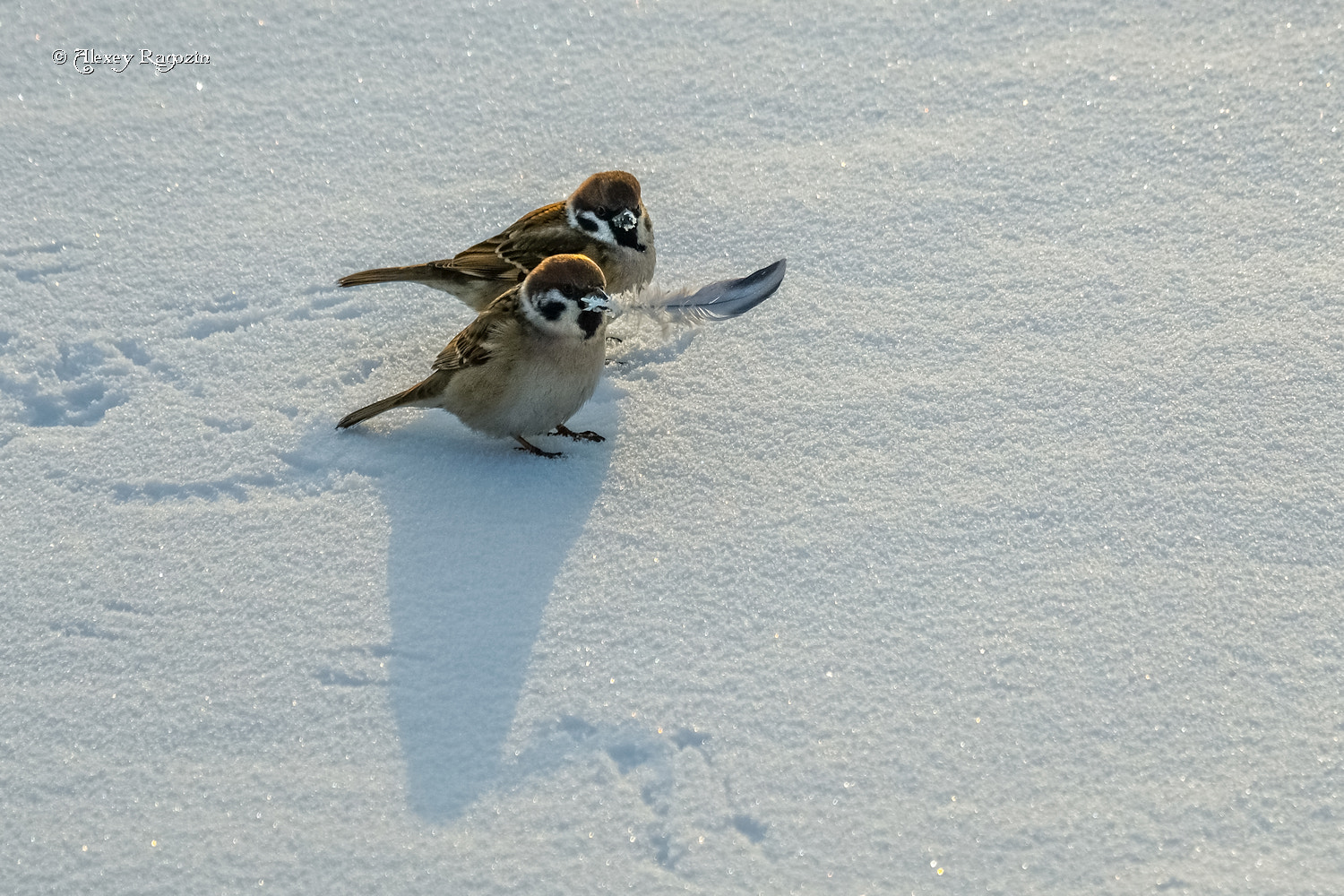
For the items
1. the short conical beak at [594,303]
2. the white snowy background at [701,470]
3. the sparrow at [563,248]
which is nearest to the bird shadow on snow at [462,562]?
the white snowy background at [701,470]

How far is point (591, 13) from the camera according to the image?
5465 mm

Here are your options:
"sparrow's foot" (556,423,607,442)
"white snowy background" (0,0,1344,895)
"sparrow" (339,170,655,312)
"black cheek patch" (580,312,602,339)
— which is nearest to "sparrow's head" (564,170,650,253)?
"sparrow" (339,170,655,312)

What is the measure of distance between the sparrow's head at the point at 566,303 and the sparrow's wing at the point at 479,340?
0.07 metres

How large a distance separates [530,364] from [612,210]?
0.85 meters

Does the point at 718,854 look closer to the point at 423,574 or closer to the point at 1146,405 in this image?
the point at 423,574

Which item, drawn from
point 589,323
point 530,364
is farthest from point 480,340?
point 589,323

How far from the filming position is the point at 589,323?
11.9ft

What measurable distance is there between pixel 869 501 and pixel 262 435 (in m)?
1.85

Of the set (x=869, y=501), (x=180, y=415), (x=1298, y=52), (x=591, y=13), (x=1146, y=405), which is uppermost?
(x=1298, y=52)

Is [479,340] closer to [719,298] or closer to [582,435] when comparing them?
[582,435]

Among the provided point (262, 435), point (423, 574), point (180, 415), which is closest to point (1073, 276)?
point (423, 574)

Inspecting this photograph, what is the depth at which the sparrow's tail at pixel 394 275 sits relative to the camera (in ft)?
13.6

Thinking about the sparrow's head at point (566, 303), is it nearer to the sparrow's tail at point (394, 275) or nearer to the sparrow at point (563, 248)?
the sparrow at point (563, 248)

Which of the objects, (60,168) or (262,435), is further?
(60,168)
